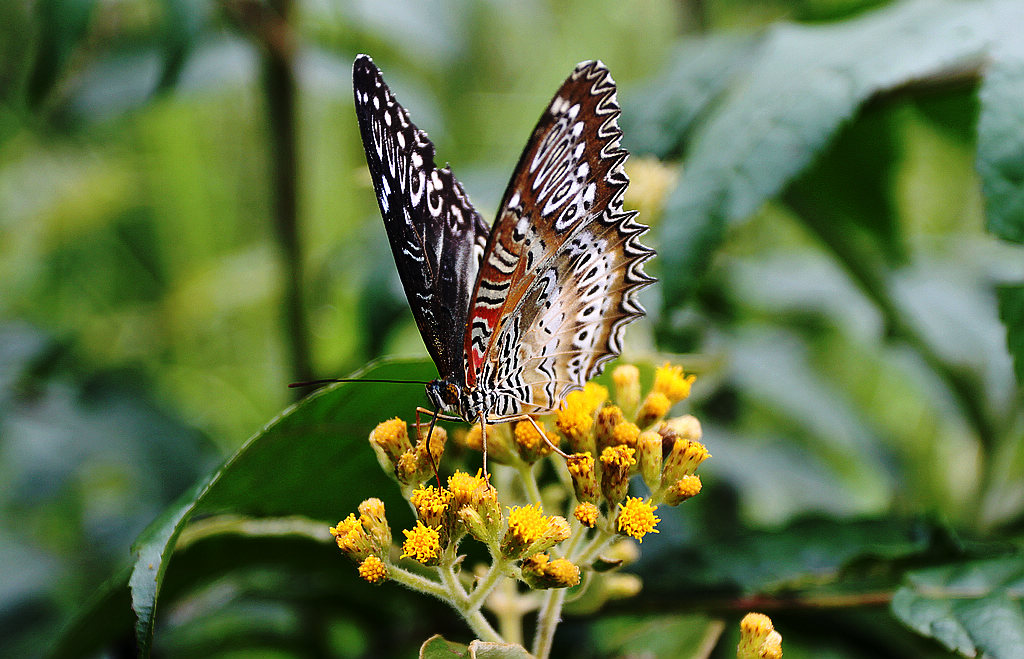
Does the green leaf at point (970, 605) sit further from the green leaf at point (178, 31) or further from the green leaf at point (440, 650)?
the green leaf at point (178, 31)

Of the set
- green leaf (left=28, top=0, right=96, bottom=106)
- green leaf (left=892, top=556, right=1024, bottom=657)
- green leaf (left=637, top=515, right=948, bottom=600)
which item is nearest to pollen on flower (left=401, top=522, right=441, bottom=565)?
green leaf (left=637, top=515, right=948, bottom=600)

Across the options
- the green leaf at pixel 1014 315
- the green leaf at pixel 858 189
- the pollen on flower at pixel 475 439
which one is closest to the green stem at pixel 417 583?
the pollen on flower at pixel 475 439

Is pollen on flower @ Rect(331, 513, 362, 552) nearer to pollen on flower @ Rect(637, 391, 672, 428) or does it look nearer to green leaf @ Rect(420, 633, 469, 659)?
green leaf @ Rect(420, 633, 469, 659)

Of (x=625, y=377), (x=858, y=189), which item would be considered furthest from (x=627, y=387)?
(x=858, y=189)

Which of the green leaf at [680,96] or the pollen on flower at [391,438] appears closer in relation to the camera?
the pollen on flower at [391,438]

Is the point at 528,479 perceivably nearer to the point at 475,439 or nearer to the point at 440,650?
the point at 475,439

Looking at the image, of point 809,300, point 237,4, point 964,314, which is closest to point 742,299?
point 809,300
